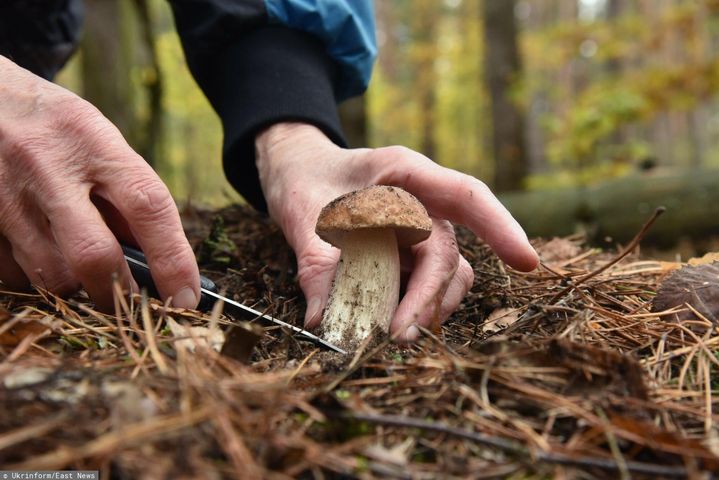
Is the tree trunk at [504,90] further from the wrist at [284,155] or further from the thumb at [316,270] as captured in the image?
the thumb at [316,270]

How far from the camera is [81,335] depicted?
153cm

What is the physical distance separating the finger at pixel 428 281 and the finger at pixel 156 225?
706mm

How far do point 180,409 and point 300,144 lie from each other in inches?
66.5

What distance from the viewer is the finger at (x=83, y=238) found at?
1589 mm

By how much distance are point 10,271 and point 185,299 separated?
2.17 feet

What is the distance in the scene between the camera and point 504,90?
316 inches

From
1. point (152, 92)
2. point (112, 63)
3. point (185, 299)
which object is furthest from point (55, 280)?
point (152, 92)

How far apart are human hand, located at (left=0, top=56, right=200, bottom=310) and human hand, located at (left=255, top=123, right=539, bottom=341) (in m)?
0.52

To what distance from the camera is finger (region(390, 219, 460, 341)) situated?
1.70m

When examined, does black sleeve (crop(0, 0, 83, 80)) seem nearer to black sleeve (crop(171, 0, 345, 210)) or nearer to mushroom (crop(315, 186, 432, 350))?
black sleeve (crop(171, 0, 345, 210))

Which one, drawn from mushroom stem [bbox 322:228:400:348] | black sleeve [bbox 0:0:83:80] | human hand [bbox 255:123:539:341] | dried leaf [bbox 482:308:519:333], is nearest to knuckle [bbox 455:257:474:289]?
human hand [bbox 255:123:539:341]

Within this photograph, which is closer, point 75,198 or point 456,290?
point 75,198

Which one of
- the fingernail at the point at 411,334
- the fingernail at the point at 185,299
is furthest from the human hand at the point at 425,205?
the fingernail at the point at 185,299

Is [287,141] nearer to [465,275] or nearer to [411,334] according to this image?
[465,275]
